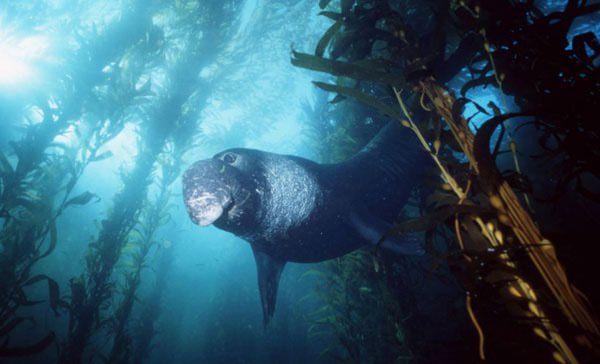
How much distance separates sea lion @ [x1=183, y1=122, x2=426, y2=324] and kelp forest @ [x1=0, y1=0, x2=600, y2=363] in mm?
102

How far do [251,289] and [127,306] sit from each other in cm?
914

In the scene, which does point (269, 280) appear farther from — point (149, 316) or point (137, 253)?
point (149, 316)

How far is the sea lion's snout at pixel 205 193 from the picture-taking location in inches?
90.6

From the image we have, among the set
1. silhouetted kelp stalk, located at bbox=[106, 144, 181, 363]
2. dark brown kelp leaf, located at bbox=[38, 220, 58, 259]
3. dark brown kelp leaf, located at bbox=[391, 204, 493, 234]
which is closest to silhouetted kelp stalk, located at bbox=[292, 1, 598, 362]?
dark brown kelp leaf, located at bbox=[391, 204, 493, 234]

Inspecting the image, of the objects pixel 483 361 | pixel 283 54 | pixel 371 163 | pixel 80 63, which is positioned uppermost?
pixel 283 54

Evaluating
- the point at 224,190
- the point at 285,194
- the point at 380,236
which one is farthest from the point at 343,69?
the point at 380,236

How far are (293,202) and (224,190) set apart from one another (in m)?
0.79

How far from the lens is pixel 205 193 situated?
91.7 inches

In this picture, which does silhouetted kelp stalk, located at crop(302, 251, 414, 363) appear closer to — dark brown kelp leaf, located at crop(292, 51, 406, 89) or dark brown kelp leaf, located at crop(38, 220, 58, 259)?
dark brown kelp leaf, located at crop(292, 51, 406, 89)

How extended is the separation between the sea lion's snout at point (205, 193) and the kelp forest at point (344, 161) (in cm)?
11

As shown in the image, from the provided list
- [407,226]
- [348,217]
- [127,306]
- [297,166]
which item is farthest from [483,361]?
[127,306]

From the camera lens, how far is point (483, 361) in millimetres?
1075

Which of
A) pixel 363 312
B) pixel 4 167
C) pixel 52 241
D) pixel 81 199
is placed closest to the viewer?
pixel 52 241

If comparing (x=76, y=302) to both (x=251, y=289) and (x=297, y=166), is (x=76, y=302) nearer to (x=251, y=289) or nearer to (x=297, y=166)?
(x=297, y=166)
